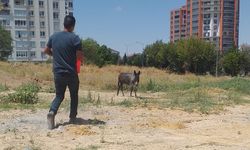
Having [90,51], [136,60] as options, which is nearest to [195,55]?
[90,51]

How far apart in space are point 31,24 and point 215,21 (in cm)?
4346

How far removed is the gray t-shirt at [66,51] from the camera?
8.52 m

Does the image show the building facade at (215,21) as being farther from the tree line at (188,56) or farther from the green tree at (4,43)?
the green tree at (4,43)

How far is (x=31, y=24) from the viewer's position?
10856cm

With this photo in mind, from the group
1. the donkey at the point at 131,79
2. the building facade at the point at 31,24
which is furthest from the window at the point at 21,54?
the donkey at the point at 131,79

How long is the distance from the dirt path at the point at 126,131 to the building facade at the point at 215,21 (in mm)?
99811

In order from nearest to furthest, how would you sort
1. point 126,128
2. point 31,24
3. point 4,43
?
point 126,128, point 4,43, point 31,24

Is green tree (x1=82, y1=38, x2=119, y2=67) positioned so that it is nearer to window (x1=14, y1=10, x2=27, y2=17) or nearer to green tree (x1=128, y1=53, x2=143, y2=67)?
green tree (x1=128, y1=53, x2=143, y2=67)

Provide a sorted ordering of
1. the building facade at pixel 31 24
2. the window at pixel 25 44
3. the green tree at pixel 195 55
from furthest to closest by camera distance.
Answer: the window at pixel 25 44
the building facade at pixel 31 24
the green tree at pixel 195 55

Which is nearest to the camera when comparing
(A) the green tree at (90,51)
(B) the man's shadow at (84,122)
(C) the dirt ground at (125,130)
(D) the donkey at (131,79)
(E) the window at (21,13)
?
(C) the dirt ground at (125,130)

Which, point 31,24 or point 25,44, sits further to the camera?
point 31,24

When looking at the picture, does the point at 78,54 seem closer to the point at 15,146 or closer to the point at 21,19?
the point at 15,146

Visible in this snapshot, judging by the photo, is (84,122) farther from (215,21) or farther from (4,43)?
(215,21)

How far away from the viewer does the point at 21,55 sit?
10700 cm
